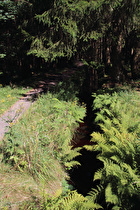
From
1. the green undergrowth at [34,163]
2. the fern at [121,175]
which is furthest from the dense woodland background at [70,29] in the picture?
the fern at [121,175]

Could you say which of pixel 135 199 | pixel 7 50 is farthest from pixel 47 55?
pixel 135 199

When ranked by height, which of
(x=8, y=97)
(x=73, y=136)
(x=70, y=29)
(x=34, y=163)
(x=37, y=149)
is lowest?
(x=73, y=136)

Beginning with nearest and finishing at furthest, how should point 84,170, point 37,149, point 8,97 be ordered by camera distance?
point 37,149
point 84,170
point 8,97

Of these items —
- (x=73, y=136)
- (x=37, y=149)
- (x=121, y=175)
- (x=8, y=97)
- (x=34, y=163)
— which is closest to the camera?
(x=121, y=175)

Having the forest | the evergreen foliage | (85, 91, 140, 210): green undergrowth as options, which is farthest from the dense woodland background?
(85, 91, 140, 210): green undergrowth

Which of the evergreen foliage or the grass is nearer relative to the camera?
the evergreen foliage

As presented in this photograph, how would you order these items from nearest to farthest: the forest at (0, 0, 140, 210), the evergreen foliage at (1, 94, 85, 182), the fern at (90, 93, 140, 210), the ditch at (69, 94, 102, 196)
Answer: the fern at (90, 93, 140, 210)
the forest at (0, 0, 140, 210)
the evergreen foliage at (1, 94, 85, 182)
the ditch at (69, 94, 102, 196)

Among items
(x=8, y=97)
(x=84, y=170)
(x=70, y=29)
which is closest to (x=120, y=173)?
(x=84, y=170)

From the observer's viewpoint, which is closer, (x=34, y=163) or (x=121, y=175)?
(x=121, y=175)

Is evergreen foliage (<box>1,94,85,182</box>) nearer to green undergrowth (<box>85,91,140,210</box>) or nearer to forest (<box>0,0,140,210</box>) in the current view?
forest (<box>0,0,140,210</box>)

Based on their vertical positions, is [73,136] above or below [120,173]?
below

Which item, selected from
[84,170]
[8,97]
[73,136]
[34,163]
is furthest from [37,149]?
[8,97]

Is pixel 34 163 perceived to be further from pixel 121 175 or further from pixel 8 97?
pixel 8 97

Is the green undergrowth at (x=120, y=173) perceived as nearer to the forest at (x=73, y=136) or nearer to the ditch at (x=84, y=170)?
the forest at (x=73, y=136)
